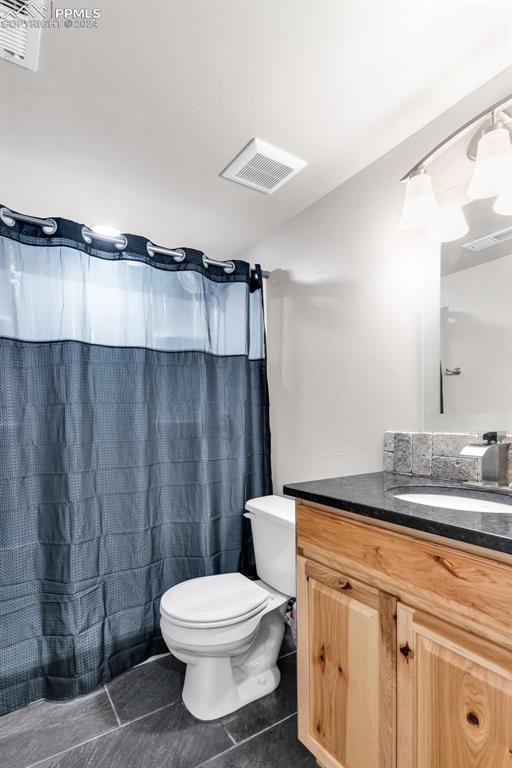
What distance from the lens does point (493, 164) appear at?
119 centimetres

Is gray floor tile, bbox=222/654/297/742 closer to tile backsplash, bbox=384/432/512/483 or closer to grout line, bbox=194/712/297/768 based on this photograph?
grout line, bbox=194/712/297/768

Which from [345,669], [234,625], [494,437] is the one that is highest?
[494,437]

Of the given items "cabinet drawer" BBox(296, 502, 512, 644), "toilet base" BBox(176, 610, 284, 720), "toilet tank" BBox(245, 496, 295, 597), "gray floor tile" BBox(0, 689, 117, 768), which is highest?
"cabinet drawer" BBox(296, 502, 512, 644)

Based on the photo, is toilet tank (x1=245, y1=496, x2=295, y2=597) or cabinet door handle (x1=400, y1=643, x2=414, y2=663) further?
toilet tank (x1=245, y1=496, x2=295, y2=597)

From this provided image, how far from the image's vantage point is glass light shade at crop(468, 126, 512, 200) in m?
1.17

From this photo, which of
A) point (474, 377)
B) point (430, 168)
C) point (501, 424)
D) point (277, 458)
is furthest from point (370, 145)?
point (277, 458)

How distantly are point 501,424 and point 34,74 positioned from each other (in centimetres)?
179

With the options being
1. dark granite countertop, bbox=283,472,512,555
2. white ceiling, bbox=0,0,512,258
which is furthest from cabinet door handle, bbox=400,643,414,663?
white ceiling, bbox=0,0,512,258

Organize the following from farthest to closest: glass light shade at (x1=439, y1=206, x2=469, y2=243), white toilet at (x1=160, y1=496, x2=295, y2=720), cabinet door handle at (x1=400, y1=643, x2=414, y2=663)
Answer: white toilet at (x1=160, y1=496, x2=295, y2=720) → glass light shade at (x1=439, y1=206, x2=469, y2=243) → cabinet door handle at (x1=400, y1=643, x2=414, y2=663)

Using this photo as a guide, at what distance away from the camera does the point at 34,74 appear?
3.91 feet

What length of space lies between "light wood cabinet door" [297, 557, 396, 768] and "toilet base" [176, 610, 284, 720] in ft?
1.33

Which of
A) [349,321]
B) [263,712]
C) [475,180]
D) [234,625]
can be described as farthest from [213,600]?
[475,180]

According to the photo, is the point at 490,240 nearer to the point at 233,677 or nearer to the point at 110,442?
the point at 110,442

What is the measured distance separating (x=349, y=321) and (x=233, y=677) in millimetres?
1590
